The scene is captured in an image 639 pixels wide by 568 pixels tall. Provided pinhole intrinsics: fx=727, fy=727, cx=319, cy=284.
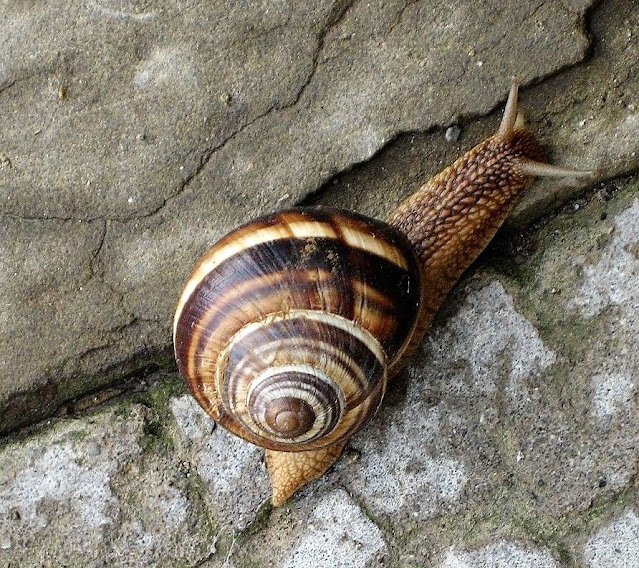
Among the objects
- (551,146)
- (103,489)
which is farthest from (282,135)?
(103,489)

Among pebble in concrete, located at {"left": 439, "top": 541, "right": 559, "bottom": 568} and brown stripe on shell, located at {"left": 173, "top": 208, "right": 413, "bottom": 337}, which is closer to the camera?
brown stripe on shell, located at {"left": 173, "top": 208, "right": 413, "bottom": 337}

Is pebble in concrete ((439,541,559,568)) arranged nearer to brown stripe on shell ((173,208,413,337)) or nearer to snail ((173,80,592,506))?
snail ((173,80,592,506))

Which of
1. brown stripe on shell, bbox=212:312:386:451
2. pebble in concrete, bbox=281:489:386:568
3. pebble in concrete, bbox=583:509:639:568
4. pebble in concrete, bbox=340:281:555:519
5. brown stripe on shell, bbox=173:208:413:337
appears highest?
brown stripe on shell, bbox=173:208:413:337

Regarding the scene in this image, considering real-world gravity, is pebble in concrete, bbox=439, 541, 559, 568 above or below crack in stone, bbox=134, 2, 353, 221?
below

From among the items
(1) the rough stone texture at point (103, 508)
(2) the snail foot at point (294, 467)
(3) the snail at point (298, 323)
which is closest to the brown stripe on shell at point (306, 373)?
(3) the snail at point (298, 323)

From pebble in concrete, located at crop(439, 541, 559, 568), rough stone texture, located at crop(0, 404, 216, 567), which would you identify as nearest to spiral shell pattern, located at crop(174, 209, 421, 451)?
rough stone texture, located at crop(0, 404, 216, 567)

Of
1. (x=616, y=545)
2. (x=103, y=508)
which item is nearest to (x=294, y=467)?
(x=103, y=508)

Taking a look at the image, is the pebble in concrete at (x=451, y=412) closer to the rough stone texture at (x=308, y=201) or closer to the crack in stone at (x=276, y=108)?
the rough stone texture at (x=308, y=201)

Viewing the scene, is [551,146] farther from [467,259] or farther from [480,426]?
[480,426]
